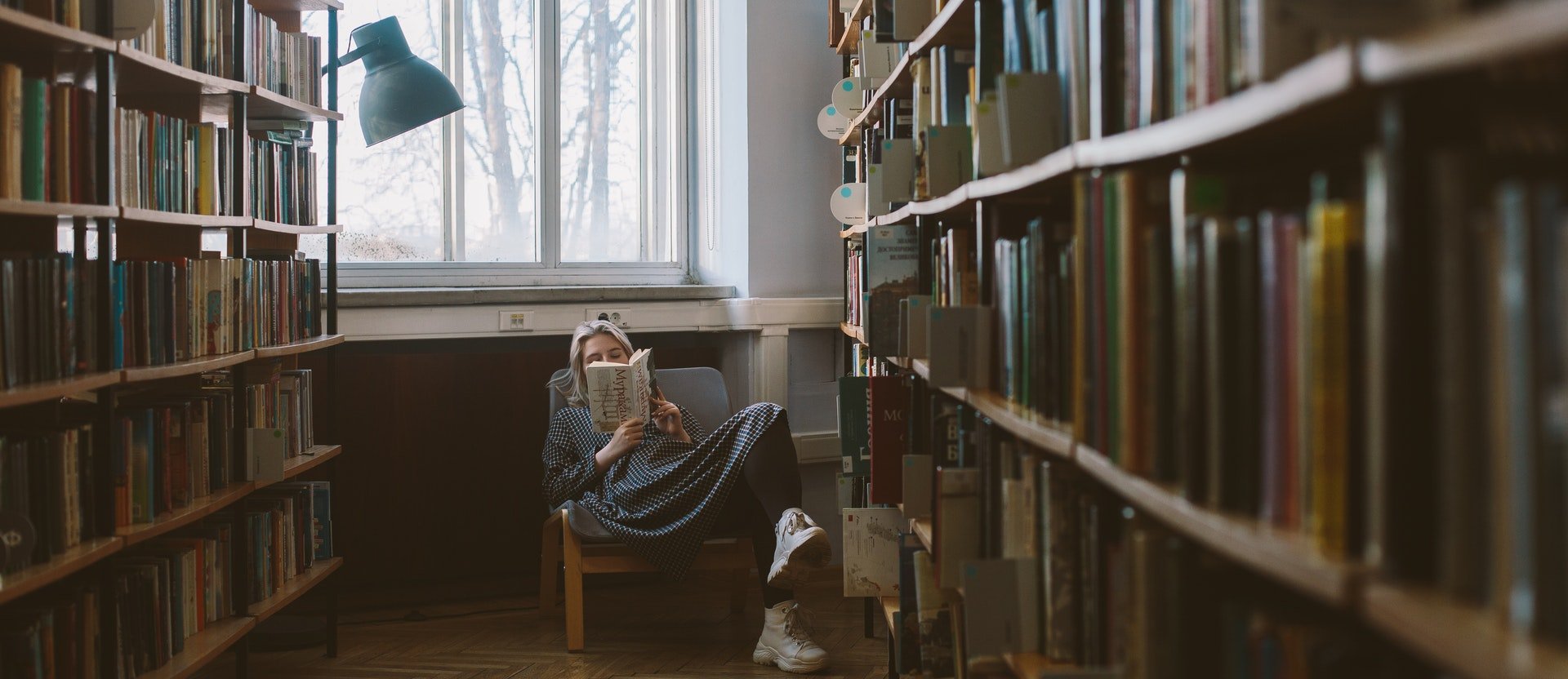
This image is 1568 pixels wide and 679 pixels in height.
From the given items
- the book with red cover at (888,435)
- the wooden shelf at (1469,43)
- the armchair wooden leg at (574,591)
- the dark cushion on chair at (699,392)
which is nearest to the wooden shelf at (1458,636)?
the wooden shelf at (1469,43)

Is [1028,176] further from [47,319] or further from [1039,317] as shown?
[47,319]

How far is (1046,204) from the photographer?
5.48 feet

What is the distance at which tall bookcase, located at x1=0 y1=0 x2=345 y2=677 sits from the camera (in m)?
1.89

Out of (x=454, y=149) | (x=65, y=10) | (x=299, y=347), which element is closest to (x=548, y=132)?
(x=454, y=149)

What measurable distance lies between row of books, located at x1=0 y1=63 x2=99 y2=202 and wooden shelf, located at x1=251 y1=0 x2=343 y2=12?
103 centimetres

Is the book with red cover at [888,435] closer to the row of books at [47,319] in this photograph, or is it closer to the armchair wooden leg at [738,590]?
the armchair wooden leg at [738,590]

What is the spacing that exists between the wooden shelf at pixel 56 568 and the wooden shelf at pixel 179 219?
1.85 feet

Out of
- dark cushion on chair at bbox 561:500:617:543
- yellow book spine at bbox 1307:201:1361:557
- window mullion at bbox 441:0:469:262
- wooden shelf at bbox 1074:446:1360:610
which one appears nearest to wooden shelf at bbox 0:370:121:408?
dark cushion on chair at bbox 561:500:617:543

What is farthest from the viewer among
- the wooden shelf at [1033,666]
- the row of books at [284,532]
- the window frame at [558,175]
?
the window frame at [558,175]

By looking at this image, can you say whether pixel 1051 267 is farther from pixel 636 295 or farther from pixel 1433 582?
pixel 636 295

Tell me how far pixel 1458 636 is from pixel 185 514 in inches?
88.9

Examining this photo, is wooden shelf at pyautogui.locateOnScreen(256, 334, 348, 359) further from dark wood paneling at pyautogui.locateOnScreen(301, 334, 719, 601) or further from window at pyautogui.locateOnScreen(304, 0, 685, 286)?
window at pyautogui.locateOnScreen(304, 0, 685, 286)

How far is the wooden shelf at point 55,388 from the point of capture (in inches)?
67.6

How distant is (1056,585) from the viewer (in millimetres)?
1363
